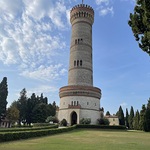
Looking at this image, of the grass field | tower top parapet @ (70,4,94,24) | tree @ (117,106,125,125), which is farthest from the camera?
tree @ (117,106,125,125)

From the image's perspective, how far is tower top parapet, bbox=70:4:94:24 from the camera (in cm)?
4992

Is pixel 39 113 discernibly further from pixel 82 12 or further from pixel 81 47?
pixel 82 12

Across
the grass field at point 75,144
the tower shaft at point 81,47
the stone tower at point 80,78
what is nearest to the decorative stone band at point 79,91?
the stone tower at point 80,78

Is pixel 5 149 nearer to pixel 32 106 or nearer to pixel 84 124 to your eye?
pixel 84 124

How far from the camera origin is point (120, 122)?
2918 inches

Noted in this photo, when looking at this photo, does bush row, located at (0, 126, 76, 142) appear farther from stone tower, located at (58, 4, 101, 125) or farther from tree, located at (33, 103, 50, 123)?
tree, located at (33, 103, 50, 123)

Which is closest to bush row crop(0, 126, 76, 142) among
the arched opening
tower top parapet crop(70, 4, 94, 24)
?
the arched opening

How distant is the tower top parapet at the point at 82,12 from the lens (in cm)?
4992

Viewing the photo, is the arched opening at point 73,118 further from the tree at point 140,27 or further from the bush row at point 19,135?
the tree at point 140,27

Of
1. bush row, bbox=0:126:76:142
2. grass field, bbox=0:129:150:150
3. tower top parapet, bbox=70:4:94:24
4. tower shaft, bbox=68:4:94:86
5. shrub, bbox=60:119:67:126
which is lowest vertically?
grass field, bbox=0:129:150:150

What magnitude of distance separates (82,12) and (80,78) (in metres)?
16.3

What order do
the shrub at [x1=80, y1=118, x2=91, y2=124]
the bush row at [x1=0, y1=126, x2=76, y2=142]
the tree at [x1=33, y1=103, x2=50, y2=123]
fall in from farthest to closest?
the tree at [x1=33, y1=103, x2=50, y2=123]
the shrub at [x1=80, y1=118, x2=91, y2=124]
the bush row at [x1=0, y1=126, x2=76, y2=142]

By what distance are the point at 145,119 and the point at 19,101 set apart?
137 ft

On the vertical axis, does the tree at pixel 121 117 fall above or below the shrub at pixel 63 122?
above
